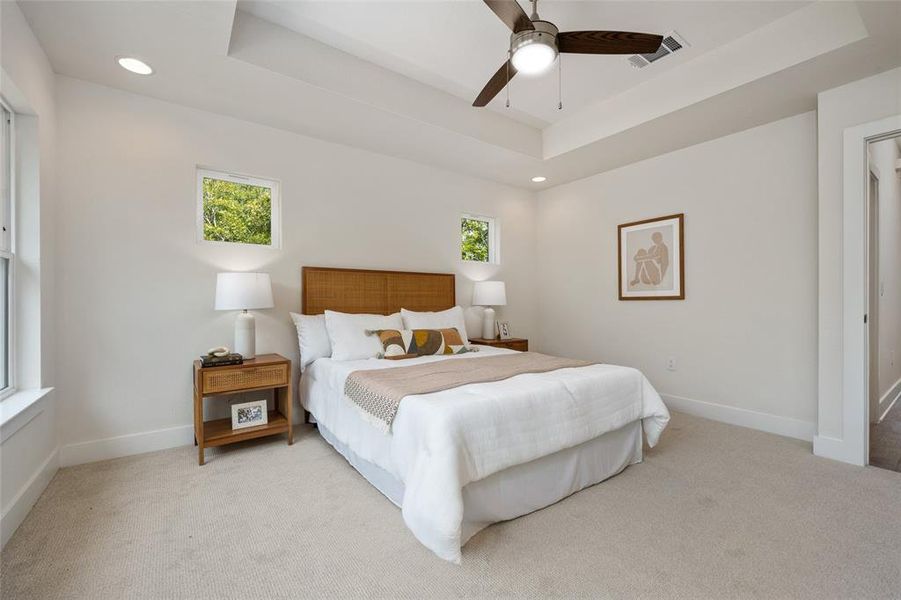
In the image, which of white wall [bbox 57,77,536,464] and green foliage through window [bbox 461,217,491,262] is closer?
white wall [bbox 57,77,536,464]

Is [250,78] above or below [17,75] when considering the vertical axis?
above

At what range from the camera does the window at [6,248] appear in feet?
7.20

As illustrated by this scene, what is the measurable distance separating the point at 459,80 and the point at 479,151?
0.83 metres

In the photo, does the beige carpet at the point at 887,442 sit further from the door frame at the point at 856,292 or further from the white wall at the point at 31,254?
the white wall at the point at 31,254

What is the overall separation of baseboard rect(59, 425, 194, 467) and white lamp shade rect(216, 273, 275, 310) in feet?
3.30

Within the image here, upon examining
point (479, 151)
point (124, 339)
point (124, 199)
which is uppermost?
point (479, 151)

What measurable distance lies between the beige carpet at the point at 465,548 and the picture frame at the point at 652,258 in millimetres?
1858

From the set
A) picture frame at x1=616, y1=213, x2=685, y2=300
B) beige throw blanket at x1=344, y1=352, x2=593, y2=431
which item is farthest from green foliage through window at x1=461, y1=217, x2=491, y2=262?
beige throw blanket at x1=344, y1=352, x2=593, y2=431

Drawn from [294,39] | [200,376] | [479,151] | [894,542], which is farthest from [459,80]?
[894,542]

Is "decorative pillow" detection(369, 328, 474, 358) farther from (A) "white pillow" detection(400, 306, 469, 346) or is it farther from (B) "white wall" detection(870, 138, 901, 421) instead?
(B) "white wall" detection(870, 138, 901, 421)

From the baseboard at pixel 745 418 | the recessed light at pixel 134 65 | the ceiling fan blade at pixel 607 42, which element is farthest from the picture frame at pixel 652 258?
the recessed light at pixel 134 65

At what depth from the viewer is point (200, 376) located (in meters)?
2.68

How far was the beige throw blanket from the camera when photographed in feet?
6.97

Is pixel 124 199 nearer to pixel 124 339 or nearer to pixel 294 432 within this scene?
pixel 124 339
